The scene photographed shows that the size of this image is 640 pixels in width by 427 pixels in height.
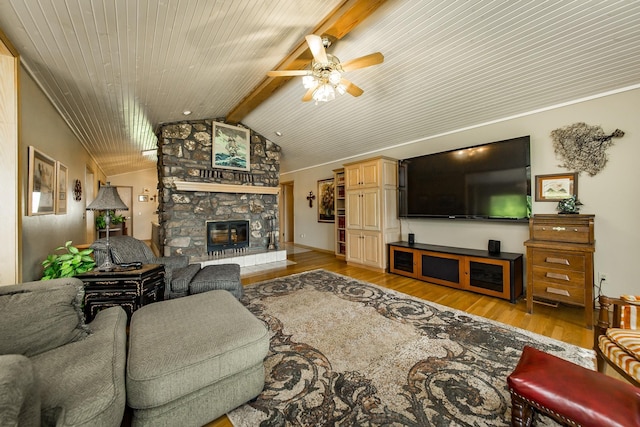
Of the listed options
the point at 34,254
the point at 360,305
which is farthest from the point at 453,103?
the point at 34,254

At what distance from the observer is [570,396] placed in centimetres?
99

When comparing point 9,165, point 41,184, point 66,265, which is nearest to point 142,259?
point 66,265

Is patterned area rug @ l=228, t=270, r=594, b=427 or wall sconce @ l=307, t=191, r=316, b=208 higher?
wall sconce @ l=307, t=191, r=316, b=208

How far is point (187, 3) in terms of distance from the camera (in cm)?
185

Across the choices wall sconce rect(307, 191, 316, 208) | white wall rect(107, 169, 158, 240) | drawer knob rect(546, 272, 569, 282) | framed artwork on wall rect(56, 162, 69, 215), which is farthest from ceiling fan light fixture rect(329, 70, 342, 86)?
white wall rect(107, 169, 158, 240)

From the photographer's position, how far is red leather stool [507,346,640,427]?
3.04ft

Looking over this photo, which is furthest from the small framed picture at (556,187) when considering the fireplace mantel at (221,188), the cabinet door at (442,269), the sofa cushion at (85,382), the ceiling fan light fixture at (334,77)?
the fireplace mantel at (221,188)

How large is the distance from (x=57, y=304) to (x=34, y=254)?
1609 mm

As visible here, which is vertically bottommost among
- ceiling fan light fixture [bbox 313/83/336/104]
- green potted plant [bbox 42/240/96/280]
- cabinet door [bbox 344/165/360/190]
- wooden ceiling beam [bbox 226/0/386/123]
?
green potted plant [bbox 42/240/96/280]

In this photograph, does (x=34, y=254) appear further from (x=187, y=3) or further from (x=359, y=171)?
(x=359, y=171)

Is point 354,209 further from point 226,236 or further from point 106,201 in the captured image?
point 106,201

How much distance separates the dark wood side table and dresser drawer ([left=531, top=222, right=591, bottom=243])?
4.28m

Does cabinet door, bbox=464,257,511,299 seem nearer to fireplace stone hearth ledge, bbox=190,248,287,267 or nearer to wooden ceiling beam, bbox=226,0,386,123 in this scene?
wooden ceiling beam, bbox=226,0,386,123

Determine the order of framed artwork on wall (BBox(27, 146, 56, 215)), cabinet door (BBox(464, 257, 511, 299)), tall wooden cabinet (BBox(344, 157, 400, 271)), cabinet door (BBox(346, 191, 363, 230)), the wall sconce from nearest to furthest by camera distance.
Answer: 1. framed artwork on wall (BBox(27, 146, 56, 215))
2. cabinet door (BBox(464, 257, 511, 299))
3. tall wooden cabinet (BBox(344, 157, 400, 271))
4. cabinet door (BBox(346, 191, 363, 230))
5. the wall sconce
